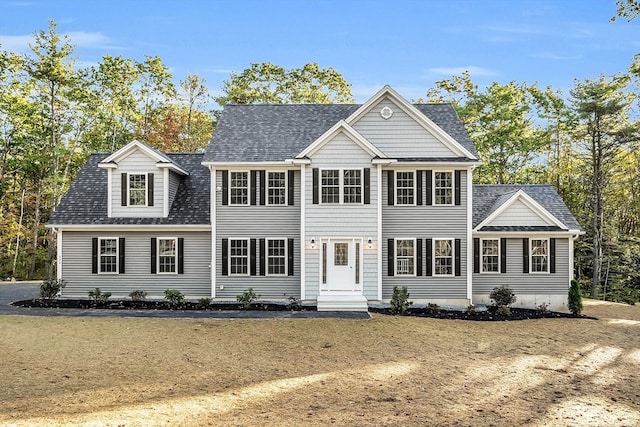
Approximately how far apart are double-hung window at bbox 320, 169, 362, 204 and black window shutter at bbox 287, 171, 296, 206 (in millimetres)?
1350

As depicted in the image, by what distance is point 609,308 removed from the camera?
22812 mm

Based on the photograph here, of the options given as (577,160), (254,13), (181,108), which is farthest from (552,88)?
(181,108)

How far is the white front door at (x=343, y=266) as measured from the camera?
62.2 feet

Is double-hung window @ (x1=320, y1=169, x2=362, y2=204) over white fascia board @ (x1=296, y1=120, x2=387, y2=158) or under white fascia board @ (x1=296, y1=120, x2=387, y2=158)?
under

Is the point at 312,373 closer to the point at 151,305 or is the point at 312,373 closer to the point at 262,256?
the point at 262,256

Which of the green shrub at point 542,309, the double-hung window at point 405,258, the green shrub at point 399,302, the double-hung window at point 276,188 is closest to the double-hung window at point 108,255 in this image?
the double-hung window at point 276,188

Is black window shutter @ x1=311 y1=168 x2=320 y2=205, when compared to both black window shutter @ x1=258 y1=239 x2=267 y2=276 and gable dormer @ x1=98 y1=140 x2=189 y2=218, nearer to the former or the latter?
black window shutter @ x1=258 y1=239 x2=267 y2=276

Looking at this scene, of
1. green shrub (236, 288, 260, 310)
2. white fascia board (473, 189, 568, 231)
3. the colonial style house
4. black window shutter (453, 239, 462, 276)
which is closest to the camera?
green shrub (236, 288, 260, 310)

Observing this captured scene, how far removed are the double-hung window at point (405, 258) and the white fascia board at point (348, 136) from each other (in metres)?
3.83

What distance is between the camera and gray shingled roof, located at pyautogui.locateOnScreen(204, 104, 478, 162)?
19875 millimetres

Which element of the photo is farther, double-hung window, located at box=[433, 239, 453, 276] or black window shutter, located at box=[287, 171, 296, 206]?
black window shutter, located at box=[287, 171, 296, 206]

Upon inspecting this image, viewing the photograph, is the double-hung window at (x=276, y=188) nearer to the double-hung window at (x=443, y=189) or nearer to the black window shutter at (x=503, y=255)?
the double-hung window at (x=443, y=189)

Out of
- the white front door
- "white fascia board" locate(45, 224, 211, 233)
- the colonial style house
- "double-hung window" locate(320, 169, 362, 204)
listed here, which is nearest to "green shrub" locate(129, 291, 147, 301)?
the colonial style house

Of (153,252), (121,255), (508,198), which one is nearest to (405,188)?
Result: (508,198)
